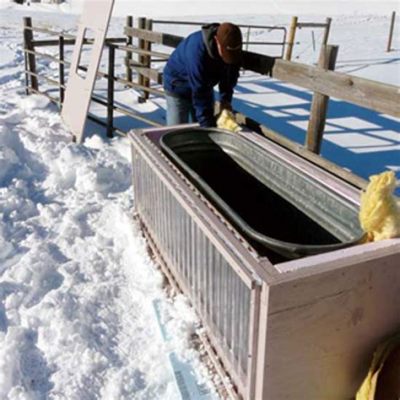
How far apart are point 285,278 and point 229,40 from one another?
6.70ft

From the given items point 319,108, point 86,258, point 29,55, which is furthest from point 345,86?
point 29,55

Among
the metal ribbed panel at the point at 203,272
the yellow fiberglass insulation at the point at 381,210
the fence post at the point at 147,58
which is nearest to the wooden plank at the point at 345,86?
the yellow fiberglass insulation at the point at 381,210

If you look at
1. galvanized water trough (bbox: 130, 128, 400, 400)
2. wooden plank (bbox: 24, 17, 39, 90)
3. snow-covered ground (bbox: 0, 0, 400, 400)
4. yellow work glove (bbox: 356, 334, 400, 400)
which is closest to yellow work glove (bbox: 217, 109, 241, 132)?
galvanized water trough (bbox: 130, 128, 400, 400)

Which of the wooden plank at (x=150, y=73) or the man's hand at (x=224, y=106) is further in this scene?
the wooden plank at (x=150, y=73)

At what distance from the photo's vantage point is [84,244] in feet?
12.7

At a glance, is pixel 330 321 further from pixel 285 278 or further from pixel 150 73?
pixel 150 73

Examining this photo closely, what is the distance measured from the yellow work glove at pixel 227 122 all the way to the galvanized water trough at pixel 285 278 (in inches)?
18.3

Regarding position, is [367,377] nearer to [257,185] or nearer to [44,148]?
[257,185]

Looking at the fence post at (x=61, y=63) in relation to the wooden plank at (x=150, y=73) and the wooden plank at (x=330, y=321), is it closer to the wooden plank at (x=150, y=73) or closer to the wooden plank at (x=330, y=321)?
the wooden plank at (x=150, y=73)

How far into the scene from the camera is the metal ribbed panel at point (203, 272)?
2.17 meters

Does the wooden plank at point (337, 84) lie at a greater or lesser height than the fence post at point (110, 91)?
greater

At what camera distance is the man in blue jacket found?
11.0 ft

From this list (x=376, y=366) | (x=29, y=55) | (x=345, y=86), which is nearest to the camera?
(x=376, y=366)

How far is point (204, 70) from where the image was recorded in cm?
364
